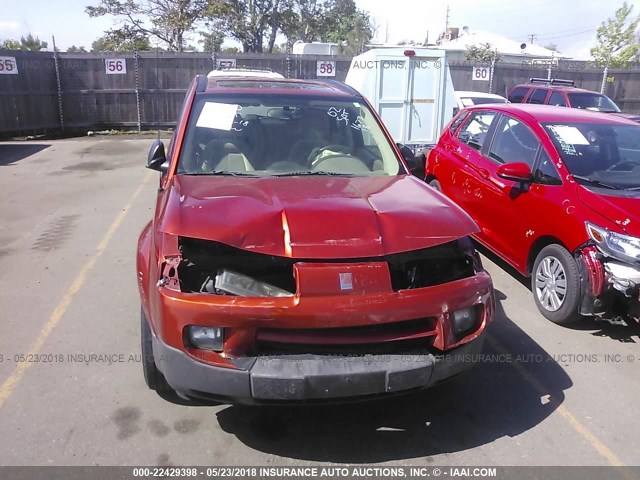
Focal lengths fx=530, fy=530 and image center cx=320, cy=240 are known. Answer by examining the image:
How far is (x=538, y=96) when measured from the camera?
13516 mm

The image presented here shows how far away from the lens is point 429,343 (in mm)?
2797

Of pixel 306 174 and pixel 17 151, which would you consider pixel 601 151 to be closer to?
pixel 306 174

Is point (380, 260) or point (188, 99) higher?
point (188, 99)

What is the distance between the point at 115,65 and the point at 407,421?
674 inches

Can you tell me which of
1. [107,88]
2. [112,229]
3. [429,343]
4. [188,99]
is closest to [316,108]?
[188,99]

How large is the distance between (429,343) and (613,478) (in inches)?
48.2

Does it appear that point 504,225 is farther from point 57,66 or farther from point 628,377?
point 57,66

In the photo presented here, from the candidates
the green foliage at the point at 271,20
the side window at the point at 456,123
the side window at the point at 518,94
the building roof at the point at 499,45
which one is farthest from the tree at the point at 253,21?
the side window at the point at 456,123

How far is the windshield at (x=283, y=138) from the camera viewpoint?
387 cm

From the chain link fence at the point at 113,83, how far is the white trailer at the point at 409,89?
291 inches

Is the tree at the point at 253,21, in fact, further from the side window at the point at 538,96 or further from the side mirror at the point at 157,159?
the side mirror at the point at 157,159

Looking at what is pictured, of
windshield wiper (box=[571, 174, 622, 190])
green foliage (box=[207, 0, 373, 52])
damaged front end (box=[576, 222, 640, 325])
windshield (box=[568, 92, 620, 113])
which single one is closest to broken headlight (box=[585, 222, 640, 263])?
damaged front end (box=[576, 222, 640, 325])

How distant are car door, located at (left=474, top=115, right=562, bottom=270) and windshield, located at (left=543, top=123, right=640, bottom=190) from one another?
193mm

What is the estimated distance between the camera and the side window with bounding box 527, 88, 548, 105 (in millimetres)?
13336
